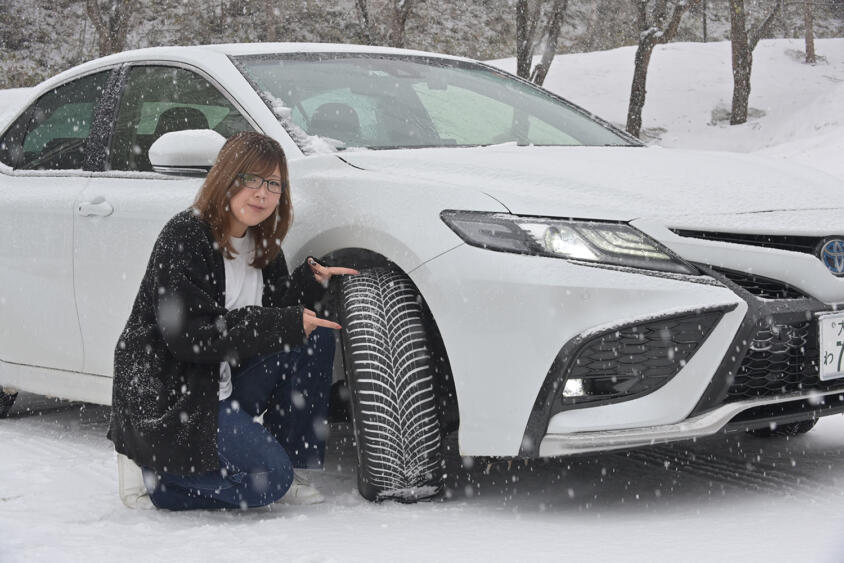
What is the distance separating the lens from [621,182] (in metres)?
3.28

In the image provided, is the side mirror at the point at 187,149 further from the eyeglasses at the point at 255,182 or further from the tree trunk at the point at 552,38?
the tree trunk at the point at 552,38

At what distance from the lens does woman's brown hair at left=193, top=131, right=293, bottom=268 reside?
134 inches

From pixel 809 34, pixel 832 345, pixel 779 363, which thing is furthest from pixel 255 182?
pixel 809 34

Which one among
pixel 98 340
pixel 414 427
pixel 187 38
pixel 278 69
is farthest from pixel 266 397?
pixel 187 38

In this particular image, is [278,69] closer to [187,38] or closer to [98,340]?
[98,340]

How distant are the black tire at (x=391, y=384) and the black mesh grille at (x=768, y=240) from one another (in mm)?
808

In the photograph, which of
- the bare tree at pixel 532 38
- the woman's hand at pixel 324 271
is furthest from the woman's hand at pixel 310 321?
the bare tree at pixel 532 38

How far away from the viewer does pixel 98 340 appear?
4.20 m

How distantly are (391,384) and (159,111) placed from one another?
161cm

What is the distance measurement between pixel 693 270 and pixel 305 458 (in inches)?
55.2

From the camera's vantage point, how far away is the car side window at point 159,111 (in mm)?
3994

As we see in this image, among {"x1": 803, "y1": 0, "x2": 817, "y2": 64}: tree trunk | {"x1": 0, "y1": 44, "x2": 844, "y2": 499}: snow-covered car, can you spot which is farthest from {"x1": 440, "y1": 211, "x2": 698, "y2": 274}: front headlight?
{"x1": 803, "y1": 0, "x2": 817, "y2": 64}: tree trunk

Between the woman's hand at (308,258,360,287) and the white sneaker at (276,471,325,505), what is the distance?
0.65m

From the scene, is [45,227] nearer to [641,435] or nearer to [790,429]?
[641,435]
